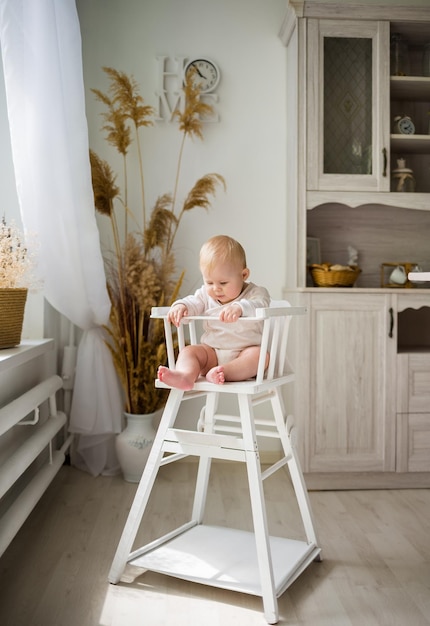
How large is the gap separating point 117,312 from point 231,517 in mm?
1095

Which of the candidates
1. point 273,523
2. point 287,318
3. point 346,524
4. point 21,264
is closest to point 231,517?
point 273,523

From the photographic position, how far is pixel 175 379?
1821 mm

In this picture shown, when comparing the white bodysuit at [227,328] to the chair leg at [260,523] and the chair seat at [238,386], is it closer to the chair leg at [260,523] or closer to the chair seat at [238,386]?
the chair seat at [238,386]

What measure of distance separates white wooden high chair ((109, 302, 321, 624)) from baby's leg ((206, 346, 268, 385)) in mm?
36

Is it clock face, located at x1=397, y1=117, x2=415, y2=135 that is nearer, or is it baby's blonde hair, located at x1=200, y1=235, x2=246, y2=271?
baby's blonde hair, located at x1=200, y1=235, x2=246, y2=271

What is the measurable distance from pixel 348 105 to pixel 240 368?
1.67 metres

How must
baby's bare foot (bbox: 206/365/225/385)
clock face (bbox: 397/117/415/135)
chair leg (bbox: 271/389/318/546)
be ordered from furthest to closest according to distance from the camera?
1. clock face (bbox: 397/117/415/135)
2. chair leg (bbox: 271/389/318/546)
3. baby's bare foot (bbox: 206/365/225/385)

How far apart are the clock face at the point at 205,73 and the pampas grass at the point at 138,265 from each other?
0.15 metres

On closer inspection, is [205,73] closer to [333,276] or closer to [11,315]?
[333,276]

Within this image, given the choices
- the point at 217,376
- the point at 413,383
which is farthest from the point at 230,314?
the point at 413,383

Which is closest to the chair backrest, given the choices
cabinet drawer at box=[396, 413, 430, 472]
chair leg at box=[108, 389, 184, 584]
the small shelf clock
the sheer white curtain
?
chair leg at box=[108, 389, 184, 584]

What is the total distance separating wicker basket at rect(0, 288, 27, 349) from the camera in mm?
2234

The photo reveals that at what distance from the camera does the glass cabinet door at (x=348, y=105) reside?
300cm

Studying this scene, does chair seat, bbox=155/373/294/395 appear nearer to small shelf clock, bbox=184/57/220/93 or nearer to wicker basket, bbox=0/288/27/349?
wicker basket, bbox=0/288/27/349
